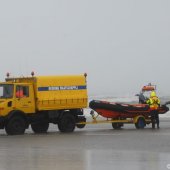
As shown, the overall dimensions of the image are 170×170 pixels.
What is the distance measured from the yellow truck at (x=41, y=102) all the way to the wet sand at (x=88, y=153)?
2714 mm

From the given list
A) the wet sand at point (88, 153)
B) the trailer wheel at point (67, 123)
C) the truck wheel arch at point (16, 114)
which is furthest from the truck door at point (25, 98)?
the wet sand at point (88, 153)

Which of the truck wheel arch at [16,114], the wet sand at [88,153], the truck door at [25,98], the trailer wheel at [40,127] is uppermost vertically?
the truck door at [25,98]

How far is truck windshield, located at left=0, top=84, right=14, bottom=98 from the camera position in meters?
24.5

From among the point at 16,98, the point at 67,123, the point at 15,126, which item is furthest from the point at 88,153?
the point at 67,123

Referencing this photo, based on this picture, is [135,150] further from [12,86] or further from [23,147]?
[12,86]

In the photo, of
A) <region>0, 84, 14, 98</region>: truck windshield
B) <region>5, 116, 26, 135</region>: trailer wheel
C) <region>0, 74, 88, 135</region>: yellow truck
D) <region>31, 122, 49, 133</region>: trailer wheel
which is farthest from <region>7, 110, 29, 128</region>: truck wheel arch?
<region>31, 122, 49, 133</region>: trailer wheel

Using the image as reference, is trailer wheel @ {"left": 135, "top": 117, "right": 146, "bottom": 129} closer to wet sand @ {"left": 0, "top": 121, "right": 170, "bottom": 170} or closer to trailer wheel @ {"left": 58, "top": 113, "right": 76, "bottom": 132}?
trailer wheel @ {"left": 58, "top": 113, "right": 76, "bottom": 132}

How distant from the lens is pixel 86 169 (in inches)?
491

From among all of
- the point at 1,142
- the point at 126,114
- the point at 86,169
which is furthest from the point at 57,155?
the point at 126,114

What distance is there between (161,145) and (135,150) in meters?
1.72

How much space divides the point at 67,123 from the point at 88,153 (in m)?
10.0

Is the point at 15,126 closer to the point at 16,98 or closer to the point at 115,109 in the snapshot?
the point at 16,98

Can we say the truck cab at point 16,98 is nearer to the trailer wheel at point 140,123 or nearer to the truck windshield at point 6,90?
the truck windshield at point 6,90

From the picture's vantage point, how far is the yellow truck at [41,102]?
24219 mm
